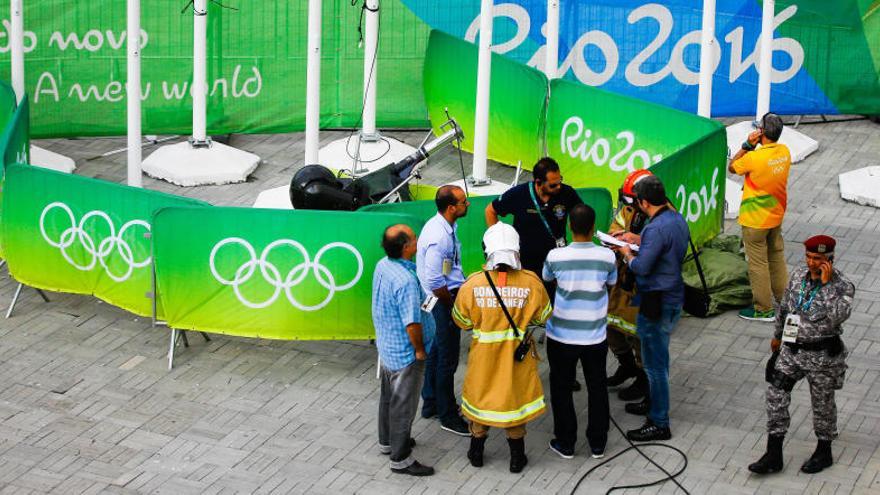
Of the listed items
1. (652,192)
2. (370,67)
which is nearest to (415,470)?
(652,192)

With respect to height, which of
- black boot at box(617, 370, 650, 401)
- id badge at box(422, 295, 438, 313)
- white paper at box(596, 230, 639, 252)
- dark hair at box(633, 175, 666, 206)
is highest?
dark hair at box(633, 175, 666, 206)

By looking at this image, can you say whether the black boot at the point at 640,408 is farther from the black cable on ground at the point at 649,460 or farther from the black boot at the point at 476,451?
the black boot at the point at 476,451

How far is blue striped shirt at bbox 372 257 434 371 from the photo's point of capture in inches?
404

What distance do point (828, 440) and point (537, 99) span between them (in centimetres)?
630

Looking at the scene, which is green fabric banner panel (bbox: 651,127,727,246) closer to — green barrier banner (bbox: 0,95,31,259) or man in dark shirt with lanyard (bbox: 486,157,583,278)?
man in dark shirt with lanyard (bbox: 486,157,583,278)

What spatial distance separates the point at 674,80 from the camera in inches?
711

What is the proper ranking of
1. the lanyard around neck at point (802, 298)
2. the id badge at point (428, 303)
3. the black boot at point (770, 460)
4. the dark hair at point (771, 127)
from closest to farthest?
the lanyard around neck at point (802, 298) < the black boot at point (770, 460) < the id badge at point (428, 303) < the dark hair at point (771, 127)

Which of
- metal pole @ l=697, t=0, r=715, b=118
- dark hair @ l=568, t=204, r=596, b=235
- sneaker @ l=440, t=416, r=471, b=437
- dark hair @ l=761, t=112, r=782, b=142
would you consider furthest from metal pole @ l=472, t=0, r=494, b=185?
dark hair @ l=568, t=204, r=596, b=235

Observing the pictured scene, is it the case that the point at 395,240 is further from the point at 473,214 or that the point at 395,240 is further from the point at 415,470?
the point at 473,214

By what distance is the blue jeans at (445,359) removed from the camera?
11008mm

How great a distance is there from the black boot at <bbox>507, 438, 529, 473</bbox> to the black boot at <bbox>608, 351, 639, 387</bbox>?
144 centimetres

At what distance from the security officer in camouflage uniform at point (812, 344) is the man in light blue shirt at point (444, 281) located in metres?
2.12

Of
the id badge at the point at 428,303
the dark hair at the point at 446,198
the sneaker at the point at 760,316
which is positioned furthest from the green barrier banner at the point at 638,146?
the id badge at the point at 428,303

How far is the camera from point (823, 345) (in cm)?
1012
